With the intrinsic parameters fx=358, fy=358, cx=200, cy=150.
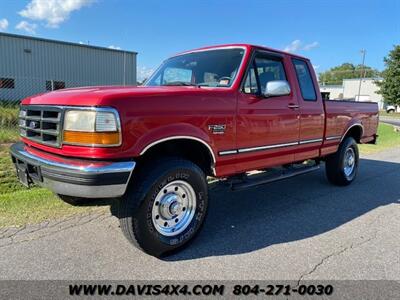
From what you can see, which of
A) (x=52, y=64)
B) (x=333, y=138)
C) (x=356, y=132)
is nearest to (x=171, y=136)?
(x=333, y=138)

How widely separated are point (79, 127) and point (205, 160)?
1.48 metres

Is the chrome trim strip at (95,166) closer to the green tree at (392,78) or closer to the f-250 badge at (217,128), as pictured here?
the f-250 badge at (217,128)

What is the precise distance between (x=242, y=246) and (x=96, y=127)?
1937mm

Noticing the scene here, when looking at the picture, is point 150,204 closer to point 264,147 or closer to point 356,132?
point 264,147

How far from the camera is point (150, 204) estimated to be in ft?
11.0

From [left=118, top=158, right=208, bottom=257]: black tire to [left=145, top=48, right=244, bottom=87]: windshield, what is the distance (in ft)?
3.99

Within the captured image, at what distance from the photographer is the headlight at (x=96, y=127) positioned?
297 centimetres

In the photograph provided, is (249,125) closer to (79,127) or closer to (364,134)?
(79,127)

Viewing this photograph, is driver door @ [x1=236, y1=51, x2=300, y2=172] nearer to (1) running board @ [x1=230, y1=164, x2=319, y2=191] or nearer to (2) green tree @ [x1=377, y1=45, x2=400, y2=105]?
(1) running board @ [x1=230, y1=164, x2=319, y2=191]

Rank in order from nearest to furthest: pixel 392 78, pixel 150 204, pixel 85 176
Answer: pixel 85 176 < pixel 150 204 < pixel 392 78

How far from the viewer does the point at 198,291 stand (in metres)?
2.92

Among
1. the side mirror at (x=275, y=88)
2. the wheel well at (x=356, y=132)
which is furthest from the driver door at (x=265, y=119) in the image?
the wheel well at (x=356, y=132)

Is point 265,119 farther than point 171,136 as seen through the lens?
Yes

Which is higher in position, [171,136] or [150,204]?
[171,136]
